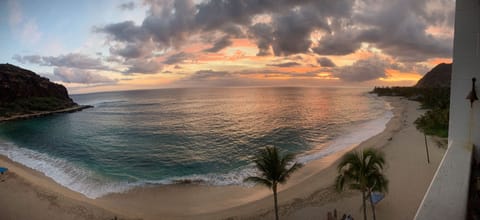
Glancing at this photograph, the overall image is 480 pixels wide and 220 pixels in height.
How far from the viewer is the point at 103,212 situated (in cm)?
2002

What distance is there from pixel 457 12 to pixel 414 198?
1758cm

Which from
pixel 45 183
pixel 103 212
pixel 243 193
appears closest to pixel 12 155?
pixel 45 183

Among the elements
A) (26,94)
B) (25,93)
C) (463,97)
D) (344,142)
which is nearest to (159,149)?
(344,142)

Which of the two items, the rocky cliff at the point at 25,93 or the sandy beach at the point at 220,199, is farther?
the rocky cliff at the point at 25,93

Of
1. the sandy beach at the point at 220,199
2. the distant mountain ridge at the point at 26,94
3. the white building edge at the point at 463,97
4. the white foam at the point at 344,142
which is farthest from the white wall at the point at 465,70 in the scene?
the distant mountain ridge at the point at 26,94

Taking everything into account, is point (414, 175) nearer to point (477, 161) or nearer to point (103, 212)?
point (477, 161)

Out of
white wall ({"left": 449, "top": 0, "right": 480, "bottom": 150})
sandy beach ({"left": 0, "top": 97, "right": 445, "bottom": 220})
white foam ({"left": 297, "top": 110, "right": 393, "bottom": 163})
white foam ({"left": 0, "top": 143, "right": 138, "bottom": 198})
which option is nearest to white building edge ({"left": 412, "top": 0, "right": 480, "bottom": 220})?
white wall ({"left": 449, "top": 0, "right": 480, "bottom": 150})

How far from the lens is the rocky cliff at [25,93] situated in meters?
91.4

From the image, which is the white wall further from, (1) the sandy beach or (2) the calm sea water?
(2) the calm sea water

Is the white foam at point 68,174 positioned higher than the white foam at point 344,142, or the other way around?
the white foam at point 68,174

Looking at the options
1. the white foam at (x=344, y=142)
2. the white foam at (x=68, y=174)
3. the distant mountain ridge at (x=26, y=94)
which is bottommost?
the white foam at (x=344, y=142)

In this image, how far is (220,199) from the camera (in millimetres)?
22141

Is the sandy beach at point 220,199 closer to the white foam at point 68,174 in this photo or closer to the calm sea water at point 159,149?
the white foam at point 68,174

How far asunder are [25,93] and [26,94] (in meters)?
0.56
